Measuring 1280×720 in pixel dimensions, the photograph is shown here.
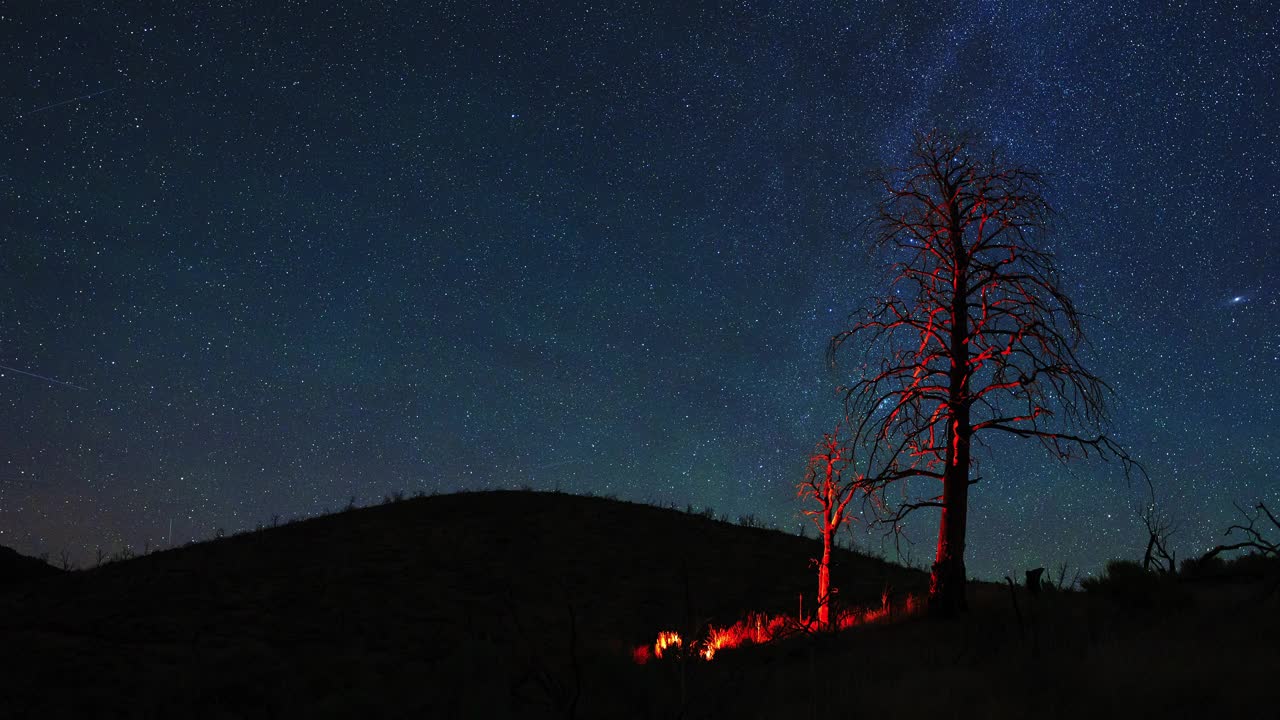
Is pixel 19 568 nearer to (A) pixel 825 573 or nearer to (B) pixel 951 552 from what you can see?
(A) pixel 825 573

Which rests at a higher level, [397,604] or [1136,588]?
[1136,588]

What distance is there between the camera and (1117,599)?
34.9 feet

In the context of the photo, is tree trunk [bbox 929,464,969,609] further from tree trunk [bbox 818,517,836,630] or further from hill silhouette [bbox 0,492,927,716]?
hill silhouette [bbox 0,492,927,716]

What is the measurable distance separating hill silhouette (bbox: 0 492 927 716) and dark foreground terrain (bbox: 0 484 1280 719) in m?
0.08

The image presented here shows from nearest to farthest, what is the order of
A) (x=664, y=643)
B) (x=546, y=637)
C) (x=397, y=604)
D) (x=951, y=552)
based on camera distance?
(x=664, y=643)
(x=951, y=552)
(x=546, y=637)
(x=397, y=604)

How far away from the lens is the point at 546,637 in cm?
1461

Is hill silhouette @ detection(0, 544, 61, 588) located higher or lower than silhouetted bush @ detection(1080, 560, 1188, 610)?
lower

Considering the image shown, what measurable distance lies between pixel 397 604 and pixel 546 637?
5.19 m

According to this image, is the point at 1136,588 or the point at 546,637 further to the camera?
the point at 546,637

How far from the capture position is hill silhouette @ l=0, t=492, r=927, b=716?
9.44 m

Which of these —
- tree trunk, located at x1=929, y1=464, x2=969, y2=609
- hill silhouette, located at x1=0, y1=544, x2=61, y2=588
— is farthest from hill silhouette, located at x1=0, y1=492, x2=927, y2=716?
tree trunk, located at x1=929, y1=464, x2=969, y2=609

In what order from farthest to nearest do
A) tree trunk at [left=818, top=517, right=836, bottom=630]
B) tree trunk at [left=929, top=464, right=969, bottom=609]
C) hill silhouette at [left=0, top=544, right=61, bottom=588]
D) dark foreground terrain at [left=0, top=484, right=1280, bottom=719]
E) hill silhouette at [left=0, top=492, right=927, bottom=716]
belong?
hill silhouette at [left=0, top=544, right=61, bottom=588]
tree trunk at [left=818, top=517, right=836, bottom=630]
tree trunk at [left=929, top=464, right=969, bottom=609]
hill silhouette at [left=0, top=492, right=927, bottom=716]
dark foreground terrain at [left=0, top=484, right=1280, bottom=719]

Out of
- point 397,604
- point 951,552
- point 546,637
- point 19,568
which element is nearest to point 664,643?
point 951,552

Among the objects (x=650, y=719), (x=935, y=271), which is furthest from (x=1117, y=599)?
(x=650, y=719)
